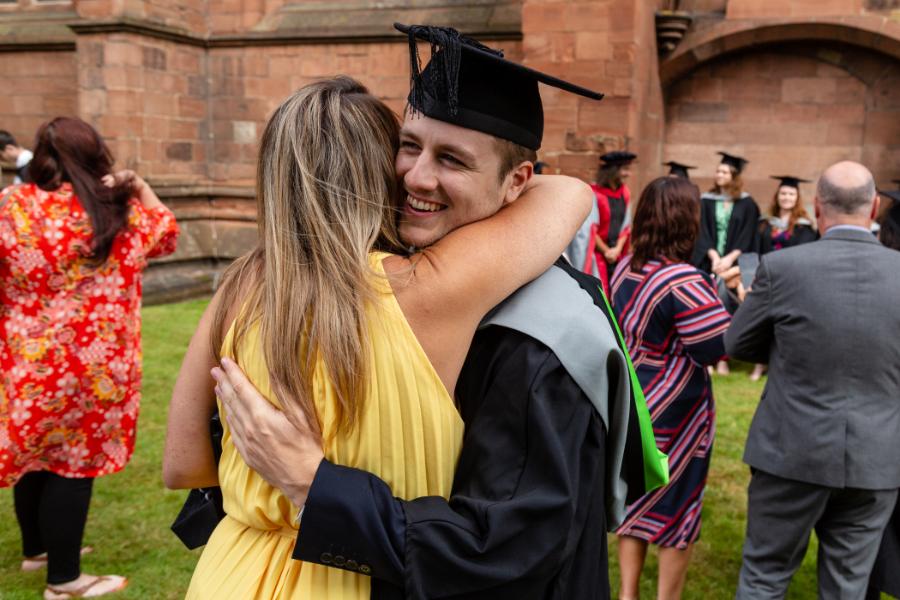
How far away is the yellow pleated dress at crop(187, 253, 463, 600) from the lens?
150cm

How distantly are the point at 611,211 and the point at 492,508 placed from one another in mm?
7505

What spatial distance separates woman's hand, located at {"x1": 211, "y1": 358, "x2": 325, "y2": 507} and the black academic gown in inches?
1.9

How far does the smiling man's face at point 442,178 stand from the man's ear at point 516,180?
3cm

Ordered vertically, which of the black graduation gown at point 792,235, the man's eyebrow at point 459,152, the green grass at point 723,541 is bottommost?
the green grass at point 723,541

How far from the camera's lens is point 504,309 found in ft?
5.21

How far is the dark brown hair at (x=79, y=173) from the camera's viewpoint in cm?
372

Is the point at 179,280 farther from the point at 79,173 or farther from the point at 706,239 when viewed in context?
the point at 79,173

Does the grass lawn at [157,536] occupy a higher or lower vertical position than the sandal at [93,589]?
lower

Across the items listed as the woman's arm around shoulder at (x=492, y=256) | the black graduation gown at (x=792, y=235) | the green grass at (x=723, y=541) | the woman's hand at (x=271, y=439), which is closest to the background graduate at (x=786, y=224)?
the black graduation gown at (x=792, y=235)

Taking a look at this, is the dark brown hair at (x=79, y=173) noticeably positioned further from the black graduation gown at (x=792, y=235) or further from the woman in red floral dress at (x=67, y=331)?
the black graduation gown at (x=792, y=235)

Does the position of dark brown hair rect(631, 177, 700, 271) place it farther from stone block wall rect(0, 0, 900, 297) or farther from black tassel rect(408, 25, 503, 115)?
stone block wall rect(0, 0, 900, 297)

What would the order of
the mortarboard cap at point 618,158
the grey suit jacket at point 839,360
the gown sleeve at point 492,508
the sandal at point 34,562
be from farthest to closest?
1. the mortarboard cap at point 618,158
2. the sandal at point 34,562
3. the grey suit jacket at point 839,360
4. the gown sleeve at point 492,508

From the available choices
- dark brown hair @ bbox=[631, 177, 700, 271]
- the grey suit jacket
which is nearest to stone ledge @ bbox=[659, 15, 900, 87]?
dark brown hair @ bbox=[631, 177, 700, 271]

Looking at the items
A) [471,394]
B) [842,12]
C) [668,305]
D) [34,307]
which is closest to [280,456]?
[471,394]
